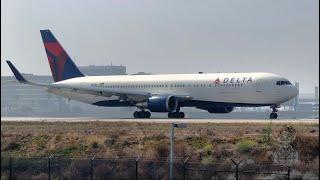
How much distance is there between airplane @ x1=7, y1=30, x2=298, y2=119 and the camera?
71.3 metres

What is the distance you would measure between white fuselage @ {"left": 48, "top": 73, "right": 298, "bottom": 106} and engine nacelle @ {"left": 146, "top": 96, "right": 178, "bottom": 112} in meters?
1.46

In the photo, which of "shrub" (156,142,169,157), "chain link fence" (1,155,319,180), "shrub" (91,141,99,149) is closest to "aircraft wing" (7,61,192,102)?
"shrub" (91,141,99,149)

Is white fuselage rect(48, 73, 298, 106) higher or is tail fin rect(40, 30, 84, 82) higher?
tail fin rect(40, 30, 84, 82)

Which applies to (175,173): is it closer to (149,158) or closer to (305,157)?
(149,158)

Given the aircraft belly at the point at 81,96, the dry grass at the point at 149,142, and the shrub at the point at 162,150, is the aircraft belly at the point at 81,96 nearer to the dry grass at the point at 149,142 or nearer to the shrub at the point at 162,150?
the dry grass at the point at 149,142

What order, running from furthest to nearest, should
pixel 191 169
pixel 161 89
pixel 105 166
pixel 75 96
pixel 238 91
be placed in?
pixel 75 96 → pixel 161 89 → pixel 238 91 → pixel 105 166 → pixel 191 169

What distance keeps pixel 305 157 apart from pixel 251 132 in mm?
11556

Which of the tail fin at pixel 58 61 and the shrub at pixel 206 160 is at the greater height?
the tail fin at pixel 58 61

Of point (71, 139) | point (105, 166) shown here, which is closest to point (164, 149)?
point (105, 166)

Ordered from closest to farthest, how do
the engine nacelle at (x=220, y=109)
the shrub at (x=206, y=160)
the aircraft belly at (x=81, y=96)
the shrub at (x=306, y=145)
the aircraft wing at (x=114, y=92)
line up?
the shrub at (x=206, y=160), the shrub at (x=306, y=145), the engine nacelle at (x=220, y=109), the aircraft wing at (x=114, y=92), the aircraft belly at (x=81, y=96)

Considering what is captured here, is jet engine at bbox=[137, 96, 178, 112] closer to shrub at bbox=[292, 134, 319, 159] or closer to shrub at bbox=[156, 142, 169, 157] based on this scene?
shrub at bbox=[156, 142, 169, 157]

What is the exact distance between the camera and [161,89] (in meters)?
78.0

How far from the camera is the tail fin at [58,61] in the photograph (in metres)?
88.1

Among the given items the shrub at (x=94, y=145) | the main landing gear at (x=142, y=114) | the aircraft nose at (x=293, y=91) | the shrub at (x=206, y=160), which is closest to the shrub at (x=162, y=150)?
the shrub at (x=206, y=160)
